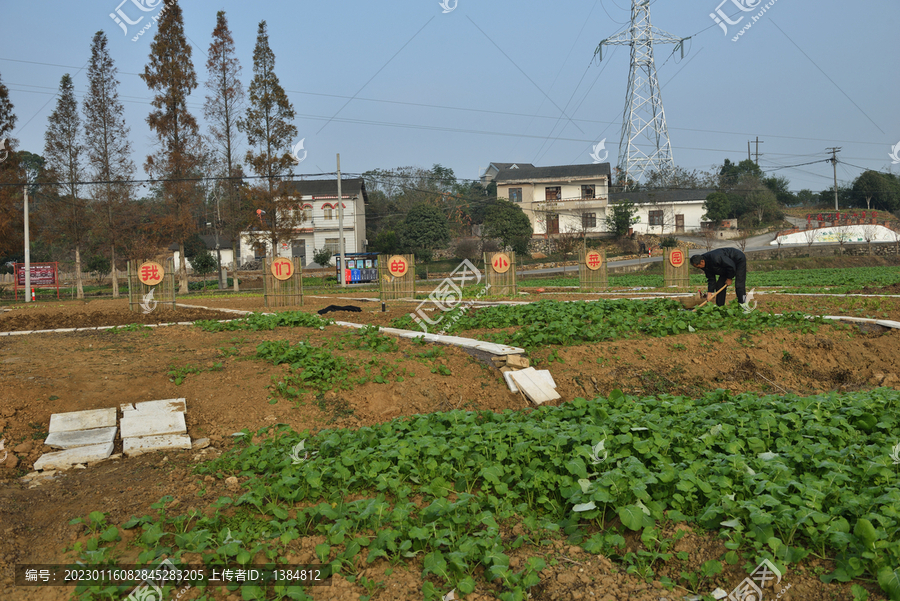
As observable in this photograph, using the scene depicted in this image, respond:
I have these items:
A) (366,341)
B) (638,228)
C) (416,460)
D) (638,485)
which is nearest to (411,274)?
(366,341)

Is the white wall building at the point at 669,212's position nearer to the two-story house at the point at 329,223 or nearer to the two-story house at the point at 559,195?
the two-story house at the point at 559,195

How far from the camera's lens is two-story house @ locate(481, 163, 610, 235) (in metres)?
50.4

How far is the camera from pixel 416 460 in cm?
432

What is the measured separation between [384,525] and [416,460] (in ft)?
2.97

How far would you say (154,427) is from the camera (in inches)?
224

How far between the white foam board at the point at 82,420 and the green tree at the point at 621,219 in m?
44.3

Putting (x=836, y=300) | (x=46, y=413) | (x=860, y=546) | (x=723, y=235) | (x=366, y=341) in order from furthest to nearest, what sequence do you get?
(x=723, y=235) → (x=836, y=300) → (x=366, y=341) → (x=46, y=413) → (x=860, y=546)

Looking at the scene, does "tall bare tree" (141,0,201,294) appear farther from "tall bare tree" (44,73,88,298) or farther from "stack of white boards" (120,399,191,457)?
"stack of white boards" (120,399,191,457)

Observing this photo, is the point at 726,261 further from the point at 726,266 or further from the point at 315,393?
the point at 315,393

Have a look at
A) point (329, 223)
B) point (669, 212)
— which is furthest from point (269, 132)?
point (669, 212)

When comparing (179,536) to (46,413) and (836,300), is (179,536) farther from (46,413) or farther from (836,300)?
(836,300)

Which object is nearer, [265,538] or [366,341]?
[265,538]
